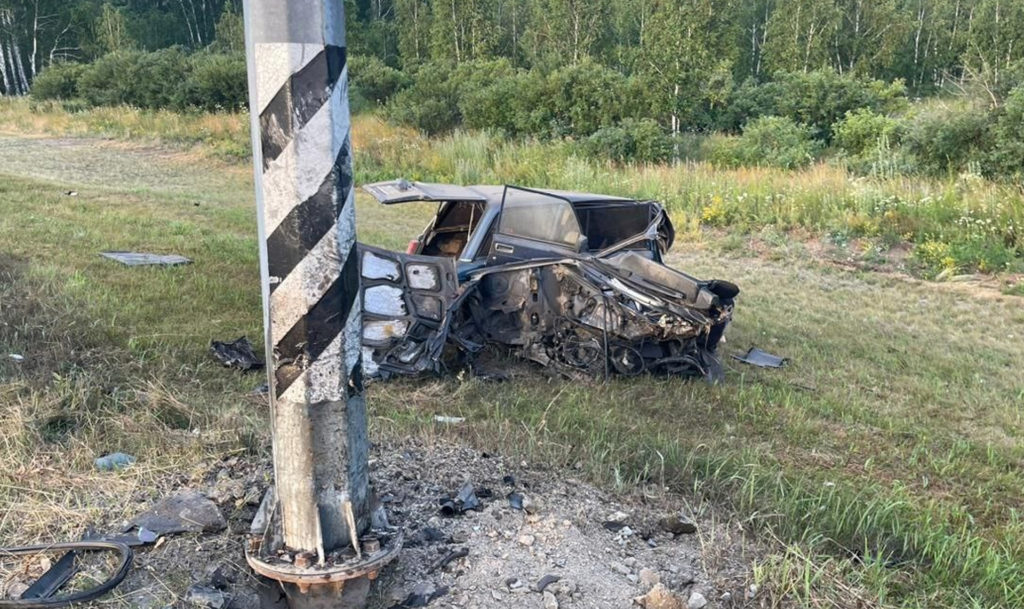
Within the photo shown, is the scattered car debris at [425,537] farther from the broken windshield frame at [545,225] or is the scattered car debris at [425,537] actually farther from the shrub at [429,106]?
the shrub at [429,106]

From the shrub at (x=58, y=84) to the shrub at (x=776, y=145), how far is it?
25.5 meters

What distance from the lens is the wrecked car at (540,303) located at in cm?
582

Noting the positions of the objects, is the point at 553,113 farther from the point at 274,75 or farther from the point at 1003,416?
the point at 274,75

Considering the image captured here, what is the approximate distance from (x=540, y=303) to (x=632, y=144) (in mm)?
11591

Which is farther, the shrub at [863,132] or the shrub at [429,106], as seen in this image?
the shrub at [429,106]

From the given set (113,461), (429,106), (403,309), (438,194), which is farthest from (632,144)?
(113,461)

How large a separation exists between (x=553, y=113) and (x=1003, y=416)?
15102 millimetres

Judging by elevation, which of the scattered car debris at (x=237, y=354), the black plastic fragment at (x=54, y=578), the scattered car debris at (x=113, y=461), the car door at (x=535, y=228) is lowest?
the scattered car debris at (x=237, y=354)

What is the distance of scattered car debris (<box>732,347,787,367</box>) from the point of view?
6785 millimetres

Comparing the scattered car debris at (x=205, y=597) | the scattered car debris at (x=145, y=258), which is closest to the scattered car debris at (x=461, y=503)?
the scattered car debris at (x=205, y=597)

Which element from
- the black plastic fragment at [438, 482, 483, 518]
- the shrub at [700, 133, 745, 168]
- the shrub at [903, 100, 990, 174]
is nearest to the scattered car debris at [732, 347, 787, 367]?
the black plastic fragment at [438, 482, 483, 518]

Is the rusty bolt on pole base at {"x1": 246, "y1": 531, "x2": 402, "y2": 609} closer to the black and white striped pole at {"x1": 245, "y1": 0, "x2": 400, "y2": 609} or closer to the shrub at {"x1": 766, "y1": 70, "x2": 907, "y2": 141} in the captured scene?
the black and white striped pole at {"x1": 245, "y1": 0, "x2": 400, "y2": 609}

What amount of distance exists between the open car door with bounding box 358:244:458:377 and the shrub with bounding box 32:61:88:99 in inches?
1175

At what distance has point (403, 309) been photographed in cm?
596
